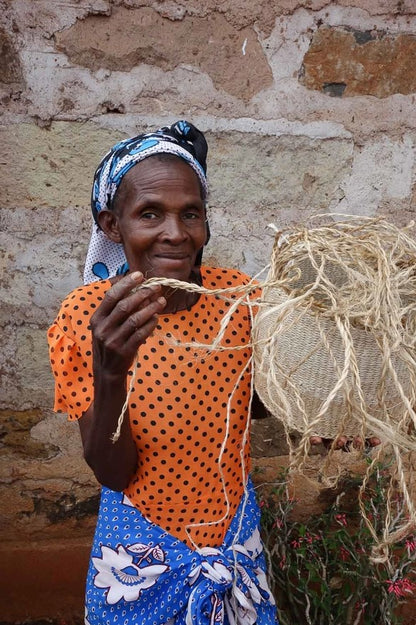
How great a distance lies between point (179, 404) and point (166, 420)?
0.05m

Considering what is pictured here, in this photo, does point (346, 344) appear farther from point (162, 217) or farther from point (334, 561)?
point (334, 561)

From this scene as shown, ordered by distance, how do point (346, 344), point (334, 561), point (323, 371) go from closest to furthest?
1. point (346, 344)
2. point (323, 371)
3. point (334, 561)

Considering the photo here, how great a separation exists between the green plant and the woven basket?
1035 mm

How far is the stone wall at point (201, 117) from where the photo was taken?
2.11 m

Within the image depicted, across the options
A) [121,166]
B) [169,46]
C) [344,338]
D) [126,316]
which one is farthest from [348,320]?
[169,46]

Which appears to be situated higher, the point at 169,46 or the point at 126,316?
the point at 169,46

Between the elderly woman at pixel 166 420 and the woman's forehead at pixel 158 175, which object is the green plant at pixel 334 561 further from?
the woman's forehead at pixel 158 175

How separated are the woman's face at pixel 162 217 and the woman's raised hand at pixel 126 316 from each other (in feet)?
0.93

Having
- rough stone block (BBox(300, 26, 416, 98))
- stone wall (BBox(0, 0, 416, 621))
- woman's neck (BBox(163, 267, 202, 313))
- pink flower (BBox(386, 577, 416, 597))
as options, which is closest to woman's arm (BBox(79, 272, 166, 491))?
woman's neck (BBox(163, 267, 202, 313))

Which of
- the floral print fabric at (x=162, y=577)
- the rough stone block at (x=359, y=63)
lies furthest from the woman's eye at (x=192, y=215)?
the rough stone block at (x=359, y=63)

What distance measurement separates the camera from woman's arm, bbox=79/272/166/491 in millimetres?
1184

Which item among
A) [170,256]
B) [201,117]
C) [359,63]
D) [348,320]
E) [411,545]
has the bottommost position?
[411,545]

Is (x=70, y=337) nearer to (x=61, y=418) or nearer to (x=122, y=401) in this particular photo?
(x=122, y=401)

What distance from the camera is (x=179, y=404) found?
158 centimetres
